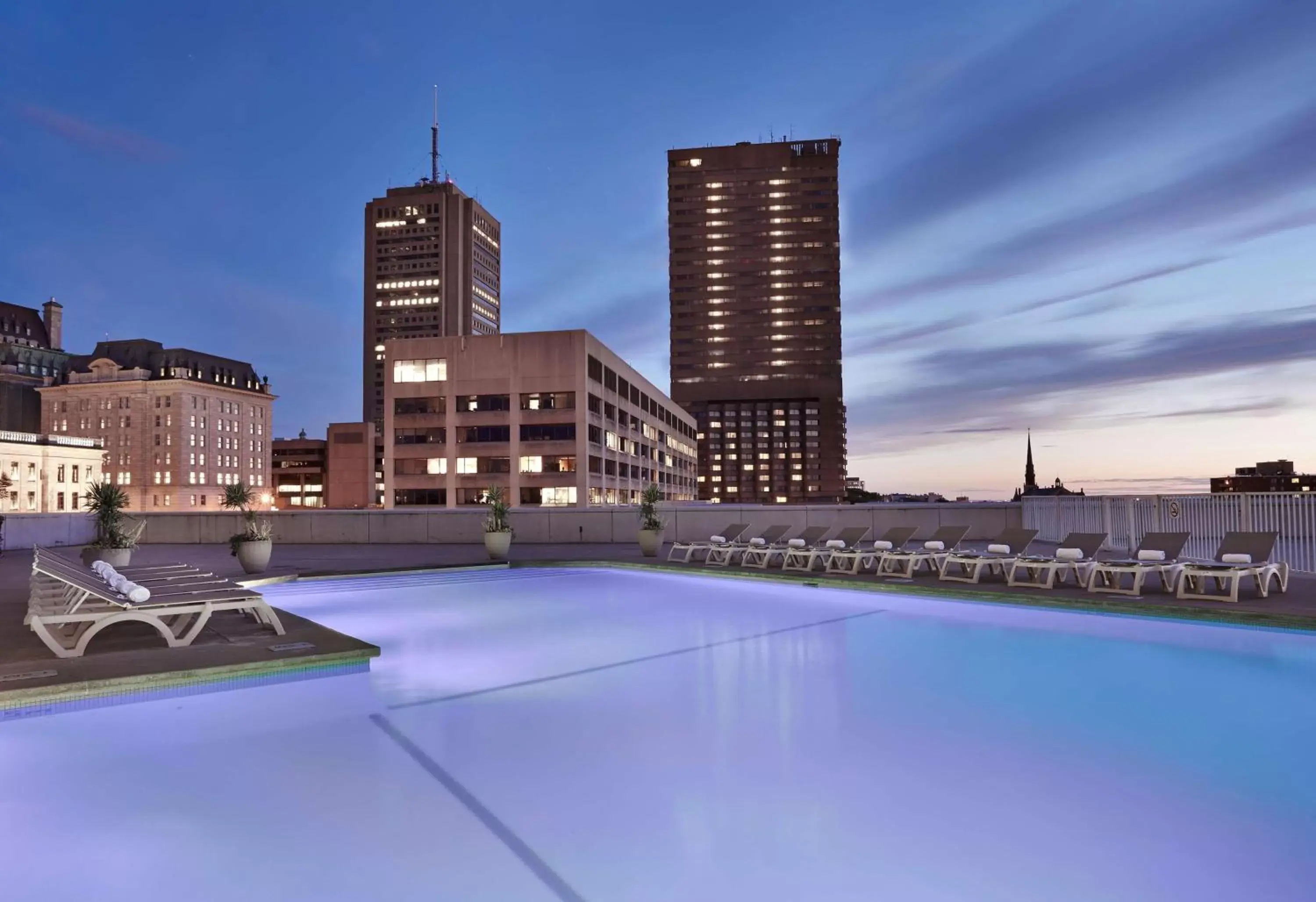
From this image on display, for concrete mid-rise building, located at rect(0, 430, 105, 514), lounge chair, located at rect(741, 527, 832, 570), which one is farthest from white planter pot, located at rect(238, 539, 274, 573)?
concrete mid-rise building, located at rect(0, 430, 105, 514)

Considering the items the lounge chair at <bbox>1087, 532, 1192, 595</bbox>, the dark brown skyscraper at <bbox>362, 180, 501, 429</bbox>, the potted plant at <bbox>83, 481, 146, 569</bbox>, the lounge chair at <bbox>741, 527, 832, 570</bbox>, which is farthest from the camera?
the dark brown skyscraper at <bbox>362, 180, 501, 429</bbox>

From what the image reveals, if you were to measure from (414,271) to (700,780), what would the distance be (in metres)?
183

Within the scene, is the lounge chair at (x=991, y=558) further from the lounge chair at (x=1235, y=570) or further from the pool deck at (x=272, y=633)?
the lounge chair at (x=1235, y=570)

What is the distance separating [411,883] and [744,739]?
3.00m

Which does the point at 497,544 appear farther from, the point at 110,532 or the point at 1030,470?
the point at 1030,470

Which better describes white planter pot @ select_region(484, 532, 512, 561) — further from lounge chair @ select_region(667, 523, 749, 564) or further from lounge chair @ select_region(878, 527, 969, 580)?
lounge chair @ select_region(878, 527, 969, 580)

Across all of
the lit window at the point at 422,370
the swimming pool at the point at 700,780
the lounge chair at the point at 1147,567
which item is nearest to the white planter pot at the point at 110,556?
the swimming pool at the point at 700,780

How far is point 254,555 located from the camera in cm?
1641

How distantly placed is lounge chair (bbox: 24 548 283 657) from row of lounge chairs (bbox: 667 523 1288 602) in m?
10.4

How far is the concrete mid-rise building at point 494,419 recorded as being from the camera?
72875 millimetres

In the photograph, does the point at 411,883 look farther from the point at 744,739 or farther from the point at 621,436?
the point at 621,436

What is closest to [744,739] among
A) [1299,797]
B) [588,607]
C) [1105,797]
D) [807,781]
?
[807,781]

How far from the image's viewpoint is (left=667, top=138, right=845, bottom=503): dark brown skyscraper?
17738cm

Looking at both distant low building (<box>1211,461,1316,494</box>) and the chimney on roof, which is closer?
distant low building (<box>1211,461,1316,494</box>)
